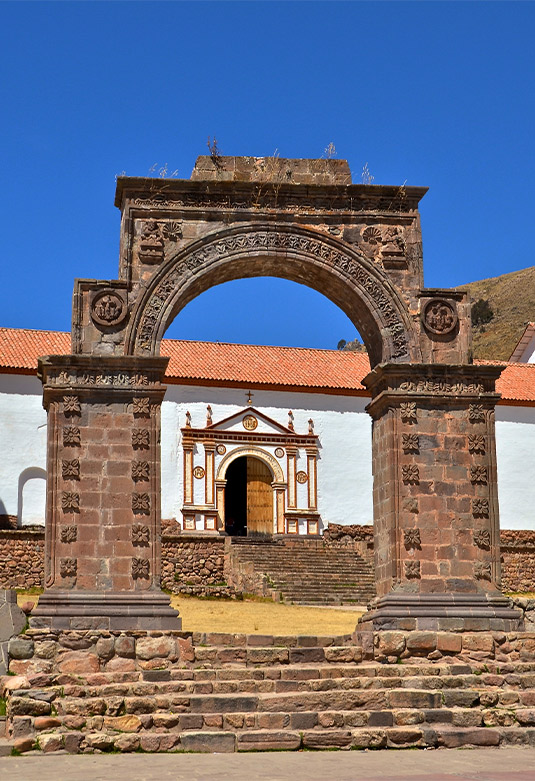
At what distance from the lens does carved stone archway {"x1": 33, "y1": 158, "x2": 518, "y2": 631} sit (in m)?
14.1

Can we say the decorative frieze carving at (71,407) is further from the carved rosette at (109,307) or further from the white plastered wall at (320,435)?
the white plastered wall at (320,435)

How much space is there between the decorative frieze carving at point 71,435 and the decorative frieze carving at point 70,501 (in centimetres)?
66

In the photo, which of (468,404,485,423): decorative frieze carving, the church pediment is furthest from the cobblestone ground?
the church pediment

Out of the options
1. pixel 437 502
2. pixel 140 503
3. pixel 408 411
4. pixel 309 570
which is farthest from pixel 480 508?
pixel 309 570

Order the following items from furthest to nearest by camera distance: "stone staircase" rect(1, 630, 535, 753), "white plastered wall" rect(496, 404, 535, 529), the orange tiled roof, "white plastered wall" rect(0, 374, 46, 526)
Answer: "white plastered wall" rect(496, 404, 535, 529) < the orange tiled roof < "white plastered wall" rect(0, 374, 46, 526) < "stone staircase" rect(1, 630, 535, 753)

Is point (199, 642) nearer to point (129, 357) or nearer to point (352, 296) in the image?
point (129, 357)

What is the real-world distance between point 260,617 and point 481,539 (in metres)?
8.91

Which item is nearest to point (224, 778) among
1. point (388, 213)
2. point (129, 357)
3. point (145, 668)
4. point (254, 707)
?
point (254, 707)

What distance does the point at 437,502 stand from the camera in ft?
48.5

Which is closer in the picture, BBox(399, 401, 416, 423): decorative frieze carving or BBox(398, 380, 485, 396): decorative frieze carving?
BBox(399, 401, 416, 423): decorative frieze carving

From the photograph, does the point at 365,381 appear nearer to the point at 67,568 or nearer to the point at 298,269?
the point at 298,269

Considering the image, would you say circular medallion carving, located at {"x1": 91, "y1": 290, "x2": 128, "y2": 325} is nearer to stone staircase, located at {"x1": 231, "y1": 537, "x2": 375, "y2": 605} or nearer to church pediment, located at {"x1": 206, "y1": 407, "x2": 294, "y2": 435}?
stone staircase, located at {"x1": 231, "y1": 537, "x2": 375, "y2": 605}

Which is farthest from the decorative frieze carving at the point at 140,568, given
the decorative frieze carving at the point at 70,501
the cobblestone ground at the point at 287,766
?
the cobblestone ground at the point at 287,766

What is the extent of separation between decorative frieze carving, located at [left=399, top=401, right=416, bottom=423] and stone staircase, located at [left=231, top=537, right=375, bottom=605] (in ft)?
40.2
